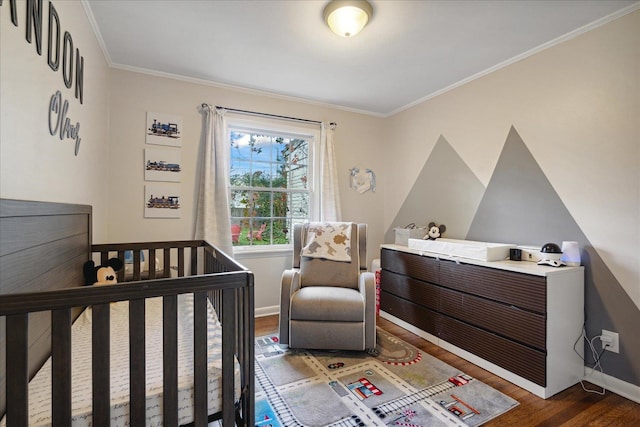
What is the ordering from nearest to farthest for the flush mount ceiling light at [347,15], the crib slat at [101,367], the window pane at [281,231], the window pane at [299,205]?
the crib slat at [101,367], the flush mount ceiling light at [347,15], the window pane at [281,231], the window pane at [299,205]

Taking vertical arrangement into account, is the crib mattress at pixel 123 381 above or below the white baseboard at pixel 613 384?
above

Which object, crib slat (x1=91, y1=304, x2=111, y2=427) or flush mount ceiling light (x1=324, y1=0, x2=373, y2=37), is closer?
crib slat (x1=91, y1=304, x2=111, y2=427)

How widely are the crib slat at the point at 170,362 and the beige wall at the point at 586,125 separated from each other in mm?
2501

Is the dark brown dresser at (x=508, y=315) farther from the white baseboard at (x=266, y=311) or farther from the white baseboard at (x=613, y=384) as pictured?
the white baseboard at (x=266, y=311)

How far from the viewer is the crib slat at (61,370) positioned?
2.68 ft

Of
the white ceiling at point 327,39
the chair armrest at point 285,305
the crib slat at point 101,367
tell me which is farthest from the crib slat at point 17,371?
the white ceiling at point 327,39

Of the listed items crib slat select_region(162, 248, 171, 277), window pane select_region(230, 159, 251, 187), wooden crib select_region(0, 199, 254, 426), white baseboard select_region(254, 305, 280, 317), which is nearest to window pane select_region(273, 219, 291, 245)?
window pane select_region(230, 159, 251, 187)

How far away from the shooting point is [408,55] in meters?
2.38

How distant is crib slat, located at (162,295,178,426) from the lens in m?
0.95

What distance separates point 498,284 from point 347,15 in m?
2.00

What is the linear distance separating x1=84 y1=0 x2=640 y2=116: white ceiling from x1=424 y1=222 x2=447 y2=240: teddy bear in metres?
1.40

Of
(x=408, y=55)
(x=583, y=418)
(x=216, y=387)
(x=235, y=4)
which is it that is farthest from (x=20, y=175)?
(x=583, y=418)

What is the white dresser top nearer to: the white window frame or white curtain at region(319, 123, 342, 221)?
white curtain at region(319, 123, 342, 221)

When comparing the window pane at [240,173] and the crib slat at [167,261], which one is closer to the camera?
the crib slat at [167,261]
